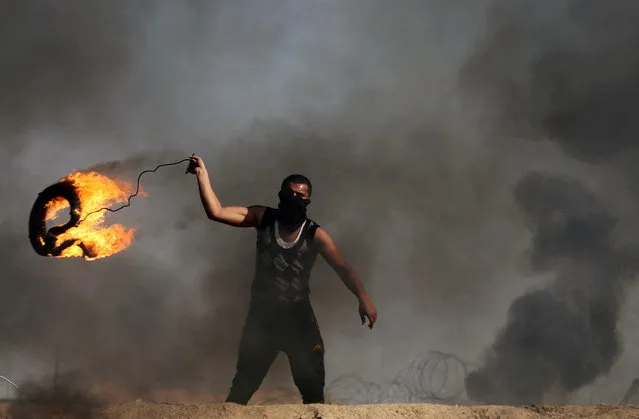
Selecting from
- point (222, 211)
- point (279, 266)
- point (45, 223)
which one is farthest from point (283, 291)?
point (45, 223)

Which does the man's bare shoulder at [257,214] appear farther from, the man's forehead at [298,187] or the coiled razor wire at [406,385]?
the coiled razor wire at [406,385]

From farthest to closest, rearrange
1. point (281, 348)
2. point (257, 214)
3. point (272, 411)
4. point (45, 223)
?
1. point (257, 214)
2. point (281, 348)
3. point (45, 223)
4. point (272, 411)

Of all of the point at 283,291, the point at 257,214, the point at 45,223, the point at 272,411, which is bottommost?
the point at 272,411

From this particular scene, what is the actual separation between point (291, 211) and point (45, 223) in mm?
2873

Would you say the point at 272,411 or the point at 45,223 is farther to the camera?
the point at 45,223

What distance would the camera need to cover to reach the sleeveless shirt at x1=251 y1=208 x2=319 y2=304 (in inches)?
318

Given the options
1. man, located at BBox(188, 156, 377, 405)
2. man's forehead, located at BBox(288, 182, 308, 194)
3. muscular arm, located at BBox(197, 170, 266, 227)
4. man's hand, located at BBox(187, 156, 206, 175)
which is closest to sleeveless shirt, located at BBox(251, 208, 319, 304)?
man, located at BBox(188, 156, 377, 405)

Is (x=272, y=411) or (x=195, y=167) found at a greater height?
(x=195, y=167)

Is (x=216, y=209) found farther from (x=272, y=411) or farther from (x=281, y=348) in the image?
(x=272, y=411)

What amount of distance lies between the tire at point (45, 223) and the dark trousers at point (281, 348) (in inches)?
92.6

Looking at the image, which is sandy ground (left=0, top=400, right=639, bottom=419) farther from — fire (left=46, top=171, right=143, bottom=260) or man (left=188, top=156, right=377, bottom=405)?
fire (left=46, top=171, right=143, bottom=260)

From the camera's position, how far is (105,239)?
8.41m

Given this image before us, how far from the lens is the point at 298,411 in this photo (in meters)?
6.68

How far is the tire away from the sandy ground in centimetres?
177
